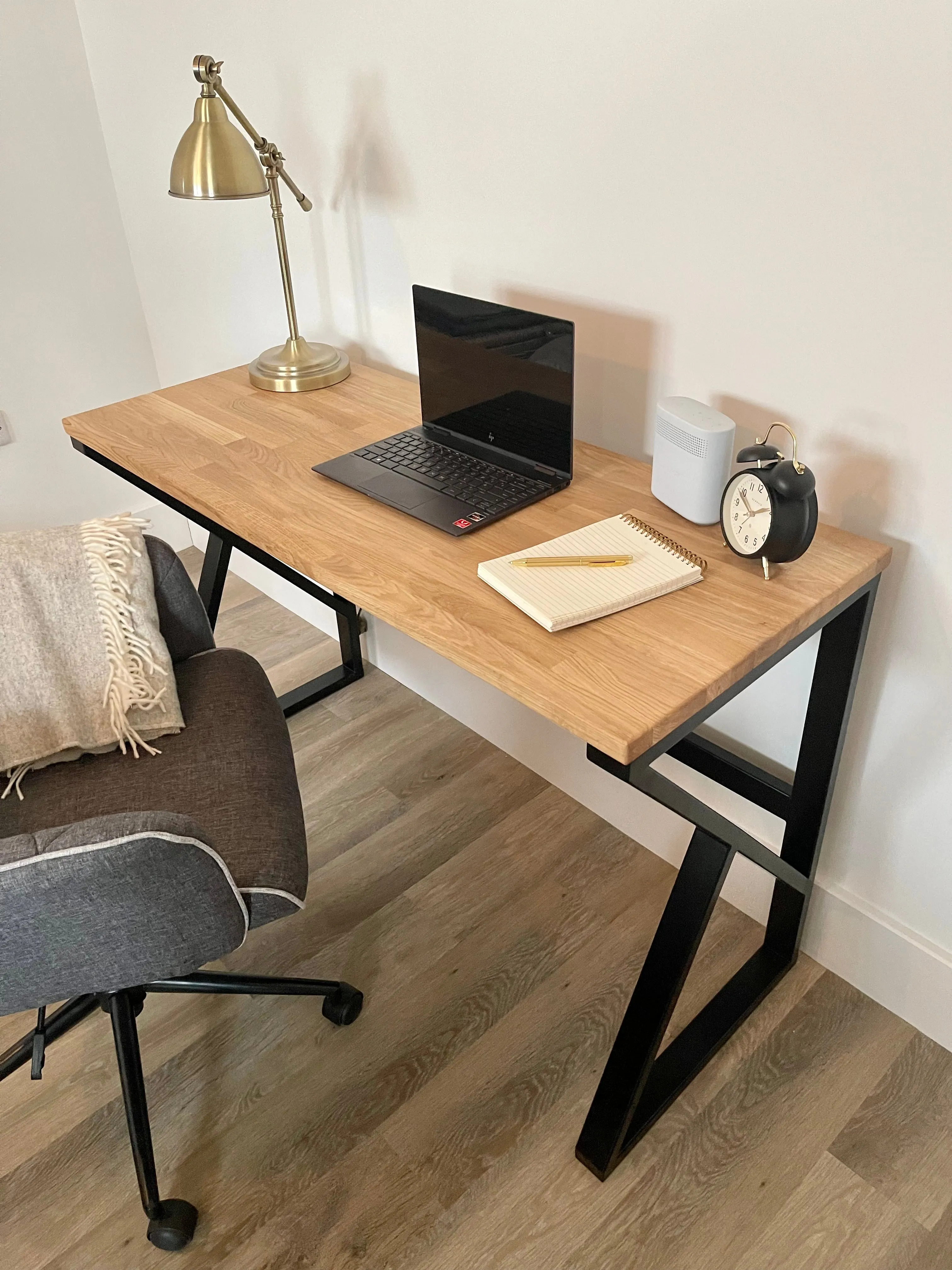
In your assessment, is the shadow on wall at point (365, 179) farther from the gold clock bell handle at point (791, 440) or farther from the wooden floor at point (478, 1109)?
the wooden floor at point (478, 1109)

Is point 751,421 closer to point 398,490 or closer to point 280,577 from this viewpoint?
point 398,490

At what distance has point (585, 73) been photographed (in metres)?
1.32

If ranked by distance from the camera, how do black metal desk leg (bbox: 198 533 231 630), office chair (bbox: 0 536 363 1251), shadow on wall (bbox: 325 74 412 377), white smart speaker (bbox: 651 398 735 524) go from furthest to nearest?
black metal desk leg (bbox: 198 533 231 630) < shadow on wall (bbox: 325 74 412 377) < white smart speaker (bbox: 651 398 735 524) < office chair (bbox: 0 536 363 1251)

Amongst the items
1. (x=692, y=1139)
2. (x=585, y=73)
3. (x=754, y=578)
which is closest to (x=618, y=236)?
(x=585, y=73)

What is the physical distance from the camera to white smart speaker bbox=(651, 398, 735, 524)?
1.21m

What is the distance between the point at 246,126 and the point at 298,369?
399 millimetres

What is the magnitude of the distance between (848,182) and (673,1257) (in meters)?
1.34

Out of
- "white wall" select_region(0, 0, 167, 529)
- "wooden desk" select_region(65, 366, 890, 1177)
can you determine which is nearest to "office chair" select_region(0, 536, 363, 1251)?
"wooden desk" select_region(65, 366, 890, 1177)

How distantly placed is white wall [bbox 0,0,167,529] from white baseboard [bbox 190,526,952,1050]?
32.1 inches

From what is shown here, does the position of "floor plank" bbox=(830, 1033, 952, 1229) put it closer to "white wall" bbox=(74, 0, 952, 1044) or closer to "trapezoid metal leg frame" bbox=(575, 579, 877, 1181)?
"white wall" bbox=(74, 0, 952, 1044)

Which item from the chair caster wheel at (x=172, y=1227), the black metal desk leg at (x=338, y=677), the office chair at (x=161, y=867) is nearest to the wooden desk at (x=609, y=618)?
the office chair at (x=161, y=867)

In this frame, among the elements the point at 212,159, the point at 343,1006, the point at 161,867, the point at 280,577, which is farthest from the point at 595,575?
the point at 280,577

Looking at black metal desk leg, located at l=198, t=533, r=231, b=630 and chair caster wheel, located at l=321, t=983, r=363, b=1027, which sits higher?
black metal desk leg, located at l=198, t=533, r=231, b=630

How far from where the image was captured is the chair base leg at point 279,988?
1.40m
